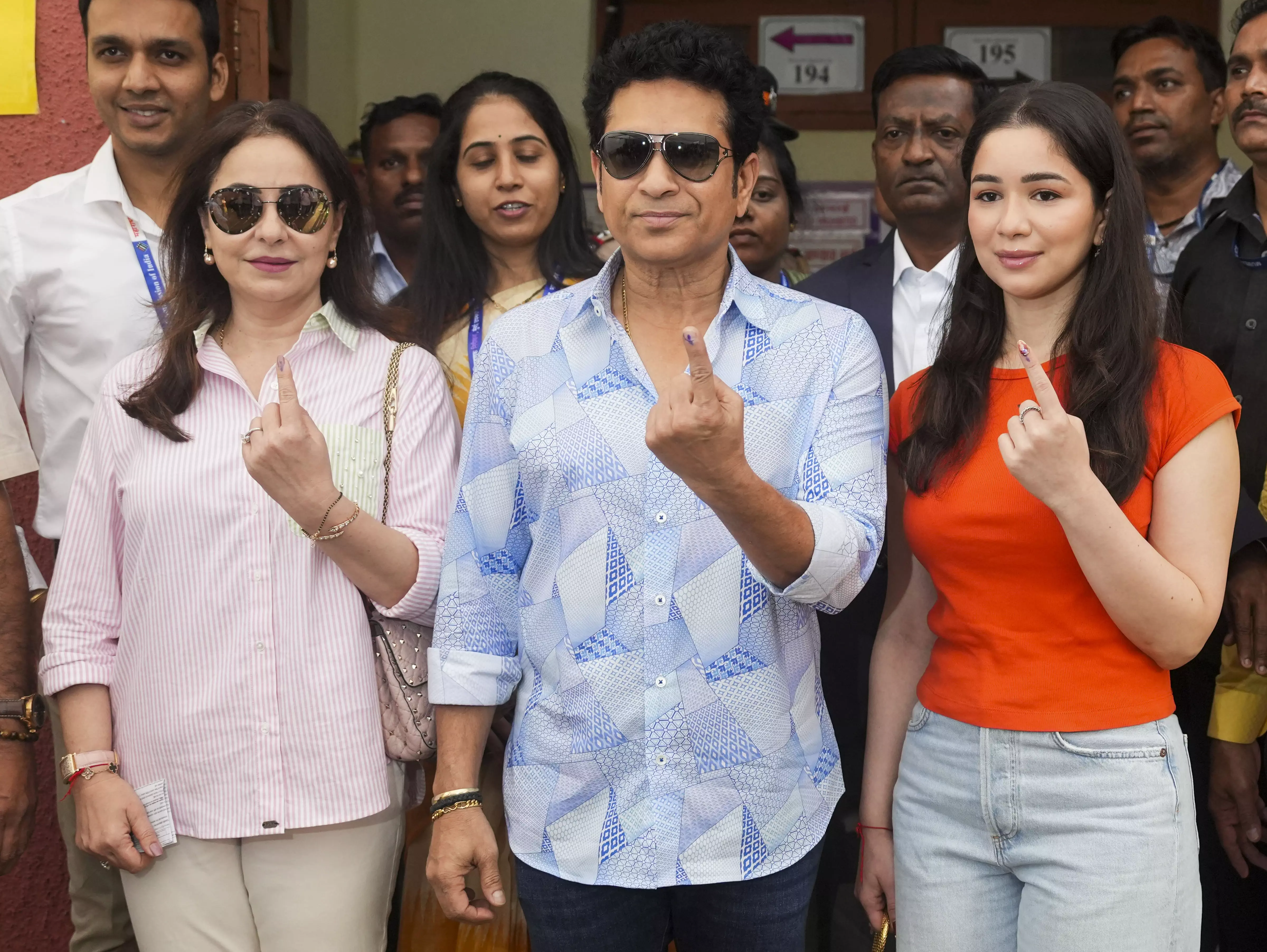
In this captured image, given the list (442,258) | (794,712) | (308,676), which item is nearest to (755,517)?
(794,712)

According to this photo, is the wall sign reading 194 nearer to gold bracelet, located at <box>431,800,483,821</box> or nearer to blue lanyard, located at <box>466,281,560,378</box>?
blue lanyard, located at <box>466,281,560,378</box>

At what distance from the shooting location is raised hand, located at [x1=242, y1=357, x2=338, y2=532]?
2.03 metres

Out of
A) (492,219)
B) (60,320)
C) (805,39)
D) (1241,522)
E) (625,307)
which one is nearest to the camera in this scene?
(625,307)

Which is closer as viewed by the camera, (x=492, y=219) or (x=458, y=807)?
(x=458, y=807)

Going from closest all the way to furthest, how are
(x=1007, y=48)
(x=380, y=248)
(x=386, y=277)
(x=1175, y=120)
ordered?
1. (x=386, y=277)
2. (x=380, y=248)
3. (x=1175, y=120)
4. (x=1007, y=48)

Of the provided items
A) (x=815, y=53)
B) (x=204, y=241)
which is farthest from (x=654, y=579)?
(x=815, y=53)

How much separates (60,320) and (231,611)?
0.95 m

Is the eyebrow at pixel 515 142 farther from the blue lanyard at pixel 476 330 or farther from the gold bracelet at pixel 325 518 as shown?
the gold bracelet at pixel 325 518

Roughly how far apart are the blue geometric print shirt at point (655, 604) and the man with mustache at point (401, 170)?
2342 mm

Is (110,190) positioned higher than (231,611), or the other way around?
(110,190)

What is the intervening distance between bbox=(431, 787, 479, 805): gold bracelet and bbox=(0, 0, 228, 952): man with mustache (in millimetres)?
1132

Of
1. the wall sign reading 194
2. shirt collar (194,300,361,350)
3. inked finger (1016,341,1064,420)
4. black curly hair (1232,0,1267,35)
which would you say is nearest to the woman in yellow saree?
shirt collar (194,300,361,350)

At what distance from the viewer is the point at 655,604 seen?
76.9 inches

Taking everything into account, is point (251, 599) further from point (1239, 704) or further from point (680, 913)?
point (1239, 704)
